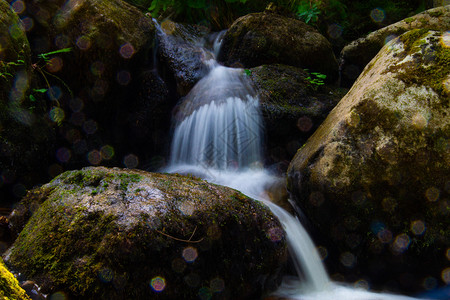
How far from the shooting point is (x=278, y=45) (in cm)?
715

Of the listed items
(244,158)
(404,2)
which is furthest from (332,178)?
(404,2)

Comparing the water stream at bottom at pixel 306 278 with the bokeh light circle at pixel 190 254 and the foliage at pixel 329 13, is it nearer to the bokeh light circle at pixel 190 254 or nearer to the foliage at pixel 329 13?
the bokeh light circle at pixel 190 254

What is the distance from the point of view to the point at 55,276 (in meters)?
2.19

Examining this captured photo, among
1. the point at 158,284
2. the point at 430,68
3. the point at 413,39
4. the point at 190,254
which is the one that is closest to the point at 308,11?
the point at 413,39

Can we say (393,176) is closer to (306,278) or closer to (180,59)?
(306,278)

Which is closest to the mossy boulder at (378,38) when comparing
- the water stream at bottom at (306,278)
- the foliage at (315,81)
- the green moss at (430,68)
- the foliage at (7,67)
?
the foliage at (315,81)

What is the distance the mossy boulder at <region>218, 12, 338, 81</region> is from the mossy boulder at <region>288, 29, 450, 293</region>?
11.5ft

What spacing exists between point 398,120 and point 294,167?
1.39 metres

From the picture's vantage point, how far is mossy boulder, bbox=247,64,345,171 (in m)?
6.03

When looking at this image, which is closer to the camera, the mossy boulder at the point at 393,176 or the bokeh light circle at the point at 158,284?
the bokeh light circle at the point at 158,284

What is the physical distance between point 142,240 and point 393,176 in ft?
8.80

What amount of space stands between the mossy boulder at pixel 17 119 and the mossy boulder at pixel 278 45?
4.52m

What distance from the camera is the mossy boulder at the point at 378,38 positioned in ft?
21.7

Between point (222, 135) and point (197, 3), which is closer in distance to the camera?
point (222, 135)
